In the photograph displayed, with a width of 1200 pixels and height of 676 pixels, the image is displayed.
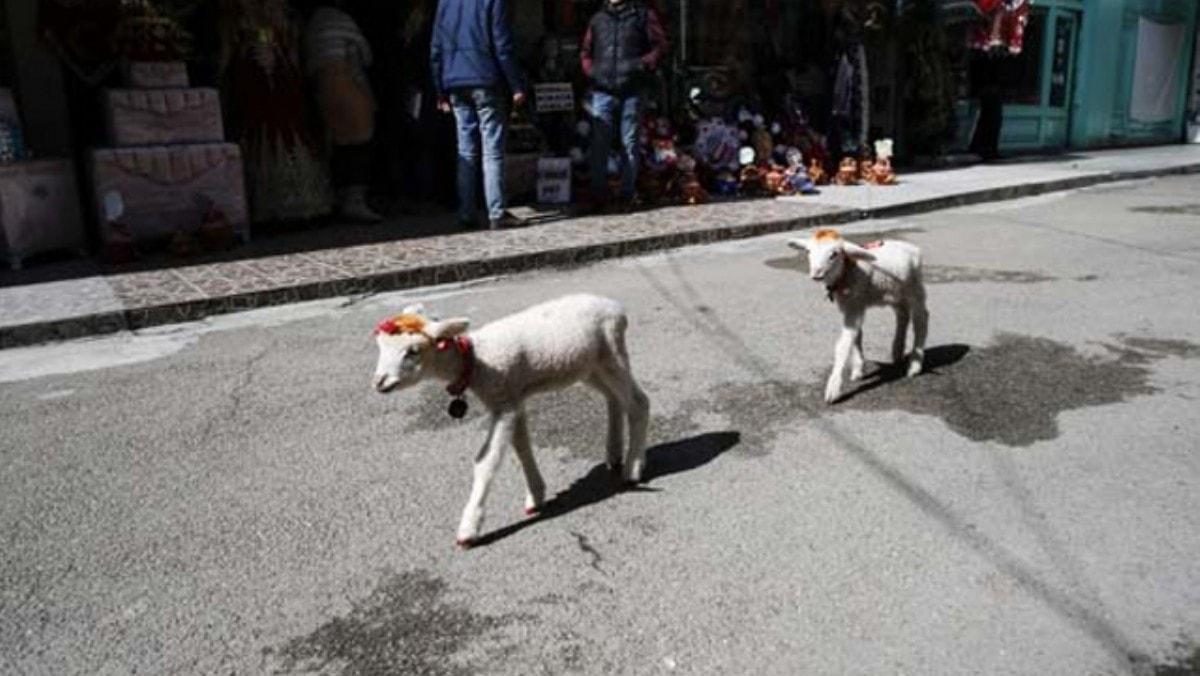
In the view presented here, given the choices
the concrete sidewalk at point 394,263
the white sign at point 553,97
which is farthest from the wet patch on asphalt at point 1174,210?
the white sign at point 553,97

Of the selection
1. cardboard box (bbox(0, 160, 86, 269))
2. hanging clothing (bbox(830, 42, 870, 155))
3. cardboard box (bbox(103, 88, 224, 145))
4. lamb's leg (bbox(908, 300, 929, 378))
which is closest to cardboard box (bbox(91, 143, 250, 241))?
cardboard box (bbox(103, 88, 224, 145))

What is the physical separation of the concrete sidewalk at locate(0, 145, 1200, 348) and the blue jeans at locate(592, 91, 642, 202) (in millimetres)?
511

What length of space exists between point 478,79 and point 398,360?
6189 millimetres

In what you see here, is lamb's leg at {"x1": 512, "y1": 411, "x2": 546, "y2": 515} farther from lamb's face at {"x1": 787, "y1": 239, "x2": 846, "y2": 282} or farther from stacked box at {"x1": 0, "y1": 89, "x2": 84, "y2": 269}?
stacked box at {"x1": 0, "y1": 89, "x2": 84, "y2": 269}

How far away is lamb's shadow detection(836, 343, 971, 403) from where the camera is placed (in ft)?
16.2

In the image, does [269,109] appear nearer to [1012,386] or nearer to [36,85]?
[36,85]

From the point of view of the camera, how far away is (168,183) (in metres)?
8.44

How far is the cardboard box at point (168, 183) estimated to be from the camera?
26.9ft

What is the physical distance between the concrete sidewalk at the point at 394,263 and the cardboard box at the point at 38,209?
0.80m

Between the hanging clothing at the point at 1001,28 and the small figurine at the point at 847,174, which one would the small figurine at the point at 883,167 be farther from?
the hanging clothing at the point at 1001,28

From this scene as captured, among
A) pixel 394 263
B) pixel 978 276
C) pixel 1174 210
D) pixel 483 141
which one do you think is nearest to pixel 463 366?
pixel 394 263

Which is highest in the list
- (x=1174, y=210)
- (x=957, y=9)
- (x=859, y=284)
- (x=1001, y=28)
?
(x=957, y=9)

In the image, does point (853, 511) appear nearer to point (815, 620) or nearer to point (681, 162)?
point (815, 620)

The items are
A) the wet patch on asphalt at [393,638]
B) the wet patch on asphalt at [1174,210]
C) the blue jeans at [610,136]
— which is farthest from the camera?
the wet patch on asphalt at [1174,210]
